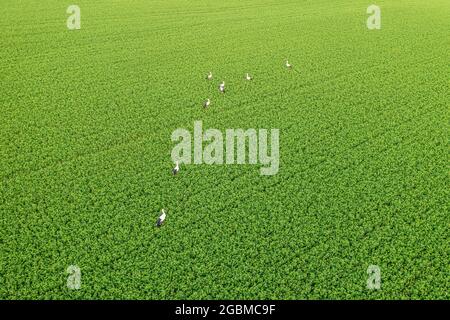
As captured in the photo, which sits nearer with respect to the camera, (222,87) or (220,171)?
(220,171)

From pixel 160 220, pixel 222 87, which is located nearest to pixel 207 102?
pixel 222 87

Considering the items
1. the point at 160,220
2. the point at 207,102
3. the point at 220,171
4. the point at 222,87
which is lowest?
the point at 160,220

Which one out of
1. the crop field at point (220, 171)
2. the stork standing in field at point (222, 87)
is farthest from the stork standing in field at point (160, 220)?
the stork standing in field at point (222, 87)

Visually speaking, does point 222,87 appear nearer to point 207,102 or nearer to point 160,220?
point 207,102

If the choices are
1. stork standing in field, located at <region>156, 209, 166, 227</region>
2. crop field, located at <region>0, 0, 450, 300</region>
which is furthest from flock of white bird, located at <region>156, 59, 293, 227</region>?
crop field, located at <region>0, 0, 450, 300</region>

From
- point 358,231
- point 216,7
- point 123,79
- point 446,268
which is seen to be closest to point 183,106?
point 123,79

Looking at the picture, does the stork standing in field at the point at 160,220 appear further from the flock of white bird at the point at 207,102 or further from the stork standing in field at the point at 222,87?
the stork standing in field at the point at 222,87

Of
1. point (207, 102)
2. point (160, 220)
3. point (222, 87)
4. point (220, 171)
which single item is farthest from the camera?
point (222, 87)

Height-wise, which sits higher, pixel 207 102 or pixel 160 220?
pixel 207 102

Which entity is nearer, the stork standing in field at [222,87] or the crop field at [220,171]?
the crop field at [220,171]

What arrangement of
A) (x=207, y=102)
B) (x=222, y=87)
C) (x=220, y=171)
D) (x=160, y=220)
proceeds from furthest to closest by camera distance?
1. (x=222, y=87)
2. (x=207, y=102)
3. (x=220, y=171)
4. (x=160, y=220)
